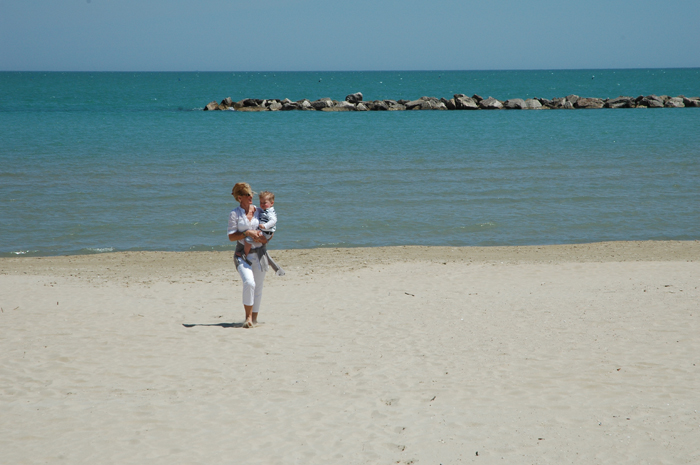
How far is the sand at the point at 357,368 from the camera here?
482cm

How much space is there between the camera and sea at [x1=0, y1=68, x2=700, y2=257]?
48.6 ft

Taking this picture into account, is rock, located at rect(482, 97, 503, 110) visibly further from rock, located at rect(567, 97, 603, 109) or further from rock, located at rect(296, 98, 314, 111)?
rock, located at rect(296, 98, 314, 111)

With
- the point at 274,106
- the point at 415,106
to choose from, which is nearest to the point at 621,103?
the point at 415,106

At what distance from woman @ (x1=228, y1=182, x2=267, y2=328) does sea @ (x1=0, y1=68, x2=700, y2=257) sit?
6.13 m

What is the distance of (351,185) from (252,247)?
12935 mm

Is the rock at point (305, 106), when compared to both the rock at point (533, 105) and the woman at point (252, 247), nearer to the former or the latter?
the rock at point (533, 105)

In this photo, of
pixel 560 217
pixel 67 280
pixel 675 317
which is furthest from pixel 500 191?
pixel 67 280

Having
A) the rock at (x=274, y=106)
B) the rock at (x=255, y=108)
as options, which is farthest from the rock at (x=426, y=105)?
the rock at (x=255, y=108)

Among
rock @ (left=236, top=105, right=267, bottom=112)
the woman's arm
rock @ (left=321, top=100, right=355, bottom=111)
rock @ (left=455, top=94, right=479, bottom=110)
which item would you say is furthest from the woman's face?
rock @ (left=455, top=94, right=479, bottom=110)

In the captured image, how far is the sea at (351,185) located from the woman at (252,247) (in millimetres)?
6128

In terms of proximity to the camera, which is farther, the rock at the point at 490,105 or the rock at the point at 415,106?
the rock at the point at 490,105

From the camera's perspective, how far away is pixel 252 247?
742 cm

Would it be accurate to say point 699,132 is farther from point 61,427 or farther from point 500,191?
point 61,427

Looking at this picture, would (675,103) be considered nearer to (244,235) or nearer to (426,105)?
(426,105)
